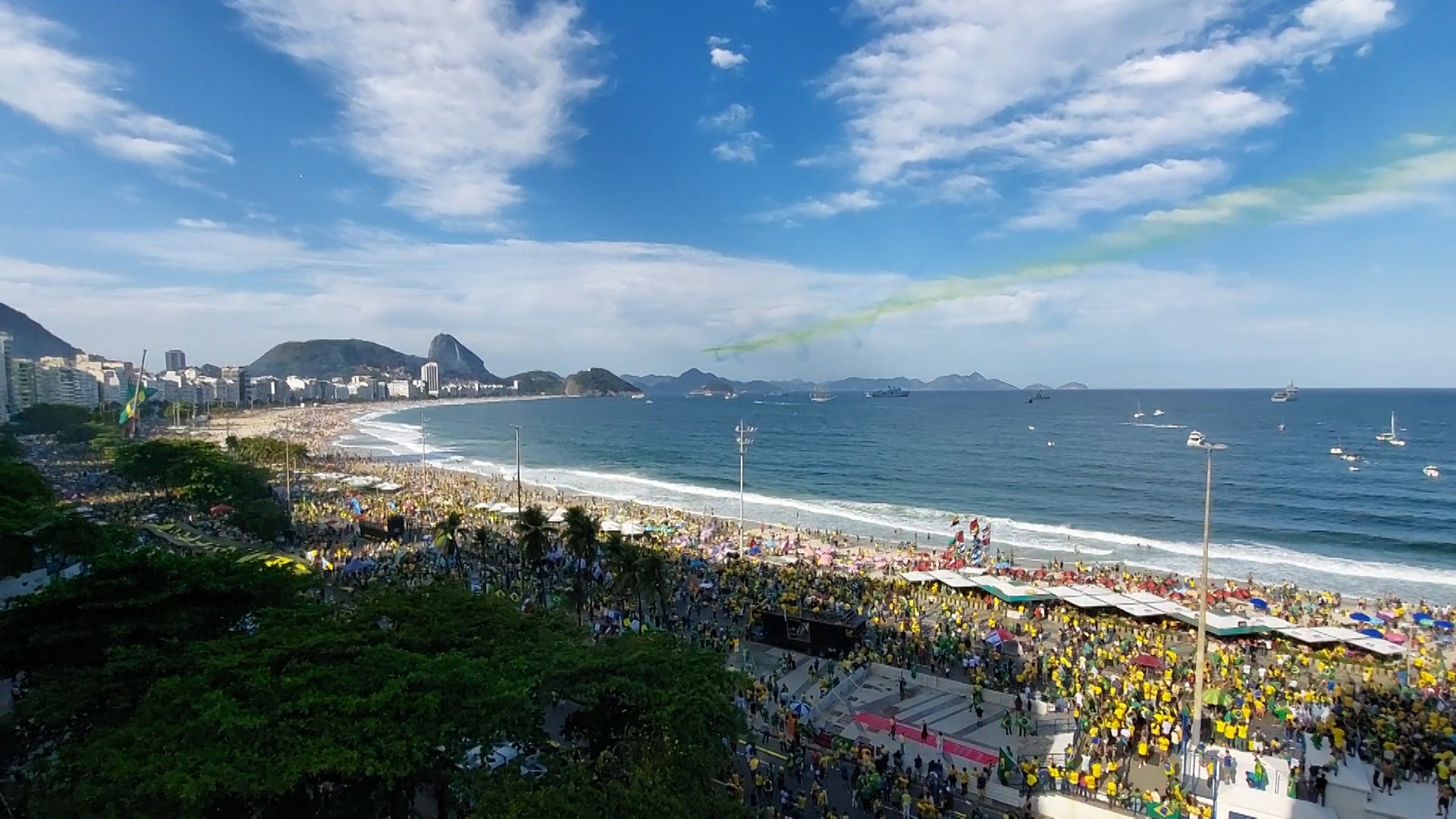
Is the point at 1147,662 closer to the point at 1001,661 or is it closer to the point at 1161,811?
the point at 1001,661

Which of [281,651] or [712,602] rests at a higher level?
[281,651]

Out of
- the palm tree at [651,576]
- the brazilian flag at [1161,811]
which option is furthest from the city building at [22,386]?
the brazilian flag at [1161,811]

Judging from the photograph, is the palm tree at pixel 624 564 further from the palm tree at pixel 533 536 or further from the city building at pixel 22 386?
the city building at pixel 22 386

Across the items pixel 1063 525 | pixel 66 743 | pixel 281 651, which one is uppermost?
pixel 281 651

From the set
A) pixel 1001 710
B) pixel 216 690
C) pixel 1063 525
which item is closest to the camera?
pixel 216 690

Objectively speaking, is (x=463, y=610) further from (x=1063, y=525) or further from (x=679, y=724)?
(x=1063, y=525)

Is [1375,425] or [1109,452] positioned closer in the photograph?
[1109,452]

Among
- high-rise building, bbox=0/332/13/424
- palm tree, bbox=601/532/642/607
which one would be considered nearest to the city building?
high-rise building, bbox=0/332/13/424

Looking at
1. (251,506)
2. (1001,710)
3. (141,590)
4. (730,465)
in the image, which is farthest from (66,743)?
(730,465)
